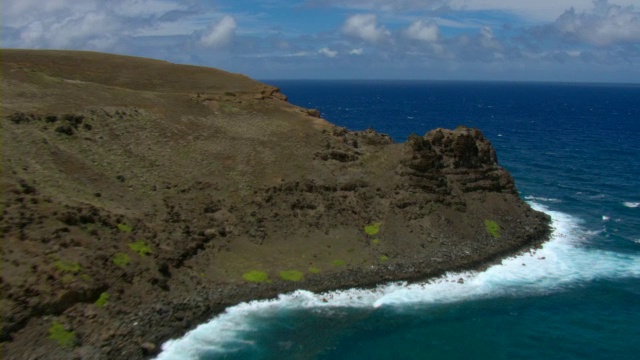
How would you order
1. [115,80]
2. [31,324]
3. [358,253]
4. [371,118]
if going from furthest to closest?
[371,118]
[115,80]
[358,253]
[31,324]

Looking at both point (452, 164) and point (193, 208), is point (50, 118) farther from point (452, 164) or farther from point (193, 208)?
point (452, 164)

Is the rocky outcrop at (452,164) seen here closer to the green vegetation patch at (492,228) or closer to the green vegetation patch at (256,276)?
the green vegetation patch at (492,228)

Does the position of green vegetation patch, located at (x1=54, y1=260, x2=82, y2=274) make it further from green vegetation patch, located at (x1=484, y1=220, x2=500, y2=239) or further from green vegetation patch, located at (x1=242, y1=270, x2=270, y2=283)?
green vegetation patch, located at (x1=484, y1=220, x2=500, y2=239)

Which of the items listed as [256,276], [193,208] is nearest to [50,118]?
[193,208]

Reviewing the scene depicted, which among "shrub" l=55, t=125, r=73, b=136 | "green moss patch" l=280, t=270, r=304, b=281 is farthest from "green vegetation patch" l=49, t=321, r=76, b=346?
"shrub" l=55, t=125, r=73, b=136

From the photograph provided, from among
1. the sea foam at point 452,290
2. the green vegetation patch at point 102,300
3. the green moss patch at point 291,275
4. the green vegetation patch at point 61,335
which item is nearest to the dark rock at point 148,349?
the sea foam at point 452,290

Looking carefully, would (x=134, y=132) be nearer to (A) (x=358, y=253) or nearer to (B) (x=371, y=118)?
(A) (x=358, y=253)

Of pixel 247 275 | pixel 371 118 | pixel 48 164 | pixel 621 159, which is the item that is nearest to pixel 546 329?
pixel 247 275
